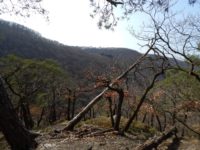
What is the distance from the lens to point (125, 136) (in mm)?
15797

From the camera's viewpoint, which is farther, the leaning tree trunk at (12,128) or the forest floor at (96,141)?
the forest floor at (96,141)

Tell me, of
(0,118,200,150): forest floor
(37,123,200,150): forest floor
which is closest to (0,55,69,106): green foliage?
(0,118,200,150): forest floor

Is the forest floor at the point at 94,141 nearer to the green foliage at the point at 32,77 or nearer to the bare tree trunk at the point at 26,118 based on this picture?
the bare tree trunk at the point at 26,118

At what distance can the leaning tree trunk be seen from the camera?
131 inches

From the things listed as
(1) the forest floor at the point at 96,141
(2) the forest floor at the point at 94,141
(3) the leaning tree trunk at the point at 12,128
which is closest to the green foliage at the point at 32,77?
(2) the forest floor at the point at 94,141

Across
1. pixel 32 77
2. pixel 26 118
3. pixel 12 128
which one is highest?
pixel 32 77

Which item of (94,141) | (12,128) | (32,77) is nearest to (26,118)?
(32,77)

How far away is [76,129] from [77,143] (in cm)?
327

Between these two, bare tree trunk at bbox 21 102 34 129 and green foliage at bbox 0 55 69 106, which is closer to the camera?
bare tree trunk at bbox 21 102 34 129

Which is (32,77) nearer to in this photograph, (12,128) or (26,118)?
(26,118)

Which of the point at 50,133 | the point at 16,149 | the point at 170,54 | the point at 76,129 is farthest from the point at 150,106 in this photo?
the point at 16,149

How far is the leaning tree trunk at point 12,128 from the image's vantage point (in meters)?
3.33

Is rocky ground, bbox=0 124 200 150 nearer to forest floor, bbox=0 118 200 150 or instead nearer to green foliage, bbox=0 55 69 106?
forest floor, bbox=0 118 200 150

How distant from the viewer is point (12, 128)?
3.42 metres
